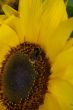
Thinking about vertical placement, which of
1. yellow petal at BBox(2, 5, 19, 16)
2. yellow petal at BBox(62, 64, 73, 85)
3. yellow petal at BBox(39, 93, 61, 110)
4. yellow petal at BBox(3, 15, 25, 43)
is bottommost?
yellow petal at BBox(39, 93, 61, 110)

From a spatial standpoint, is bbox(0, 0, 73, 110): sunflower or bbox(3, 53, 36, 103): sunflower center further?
bbox(3, 53, 36, 103): sunflower center

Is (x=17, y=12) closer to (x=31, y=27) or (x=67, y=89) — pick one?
(x=31, y=27)

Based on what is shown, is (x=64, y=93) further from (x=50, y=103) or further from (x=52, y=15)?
(x=52, y=15)

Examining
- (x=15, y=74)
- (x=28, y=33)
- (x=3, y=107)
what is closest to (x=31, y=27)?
(x=28, y=33)

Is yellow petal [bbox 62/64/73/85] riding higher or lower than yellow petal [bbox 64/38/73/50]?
lower

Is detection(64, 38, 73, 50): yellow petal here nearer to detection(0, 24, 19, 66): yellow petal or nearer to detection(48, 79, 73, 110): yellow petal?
detection(48, 79, 73, 110): yellow petal

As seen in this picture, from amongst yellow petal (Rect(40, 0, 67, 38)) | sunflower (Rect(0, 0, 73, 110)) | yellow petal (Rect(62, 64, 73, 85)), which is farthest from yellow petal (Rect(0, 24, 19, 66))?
yellow petal (Rect(62, 64, 73, 85))
